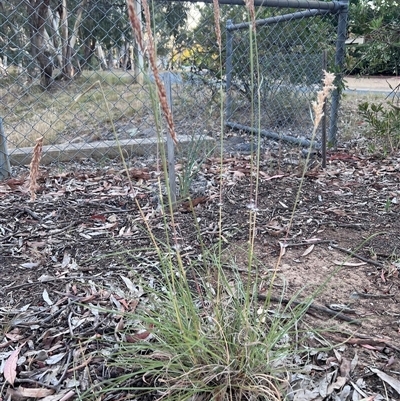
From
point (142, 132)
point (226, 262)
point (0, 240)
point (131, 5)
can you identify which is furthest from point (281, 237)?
point (142, 132)

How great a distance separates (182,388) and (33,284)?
2.83ft

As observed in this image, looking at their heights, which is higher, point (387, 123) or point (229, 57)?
point (229, 57)

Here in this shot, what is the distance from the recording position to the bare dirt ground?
1.29 metres

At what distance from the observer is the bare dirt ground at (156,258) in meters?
1.29

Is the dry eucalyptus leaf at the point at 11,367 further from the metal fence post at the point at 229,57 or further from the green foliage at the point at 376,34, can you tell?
the metal fence post at the point at 229,57

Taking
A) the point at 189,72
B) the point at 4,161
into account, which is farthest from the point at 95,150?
the point at 189,72

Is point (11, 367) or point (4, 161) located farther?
point (4, 161)

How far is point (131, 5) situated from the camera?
2.62 feet

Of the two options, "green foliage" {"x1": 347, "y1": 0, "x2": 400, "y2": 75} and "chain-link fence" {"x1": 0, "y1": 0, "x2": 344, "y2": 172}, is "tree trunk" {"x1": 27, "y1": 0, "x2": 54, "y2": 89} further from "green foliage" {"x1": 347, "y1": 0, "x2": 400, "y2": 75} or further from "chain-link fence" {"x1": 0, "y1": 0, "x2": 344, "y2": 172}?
"green foliage" {"x1": 347, "y1": 0, "x2": 400, "y2": 75}

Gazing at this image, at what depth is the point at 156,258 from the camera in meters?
1.84

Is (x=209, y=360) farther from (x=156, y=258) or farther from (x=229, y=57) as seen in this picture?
(x=229, y=57)

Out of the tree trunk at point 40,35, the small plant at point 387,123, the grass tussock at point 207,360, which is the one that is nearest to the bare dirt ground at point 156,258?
the grass tussock at point 207,360

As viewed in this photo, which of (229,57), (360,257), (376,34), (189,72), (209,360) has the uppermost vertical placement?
(376,34)

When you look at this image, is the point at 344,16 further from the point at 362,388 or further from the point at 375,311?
the point at 362,388
